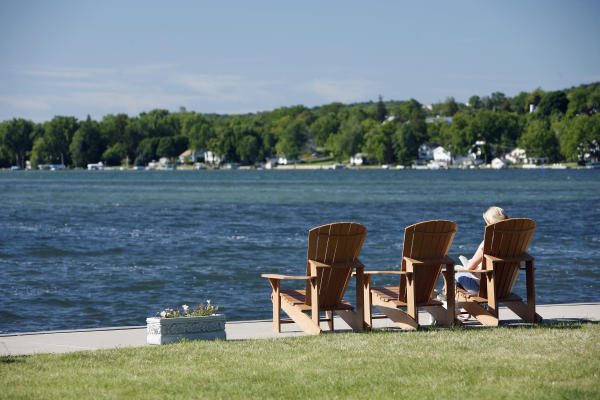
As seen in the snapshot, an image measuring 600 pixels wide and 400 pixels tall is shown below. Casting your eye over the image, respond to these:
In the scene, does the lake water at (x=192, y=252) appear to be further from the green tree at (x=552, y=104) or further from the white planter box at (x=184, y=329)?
the green tree at (x=552, y=104)

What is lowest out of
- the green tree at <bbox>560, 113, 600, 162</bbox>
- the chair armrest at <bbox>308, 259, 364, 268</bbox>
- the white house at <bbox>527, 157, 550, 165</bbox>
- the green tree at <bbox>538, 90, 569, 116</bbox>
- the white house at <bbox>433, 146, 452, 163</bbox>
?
the white house at <bbox>527, 157, 550, 165</bbox>

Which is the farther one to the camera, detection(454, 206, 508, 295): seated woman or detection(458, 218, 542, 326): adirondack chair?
detection(454, 206, 508, 295): seated woman

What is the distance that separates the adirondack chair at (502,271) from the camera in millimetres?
8820

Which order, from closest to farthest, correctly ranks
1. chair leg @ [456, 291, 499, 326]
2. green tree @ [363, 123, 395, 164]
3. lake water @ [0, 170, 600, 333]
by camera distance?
1. chair leg @ [456, 291, 499, 326]
2. lake water @ [0, 170, 600, 333]
3. green tree @ [363, 123, 395, 164]

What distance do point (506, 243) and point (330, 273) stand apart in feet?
6.62

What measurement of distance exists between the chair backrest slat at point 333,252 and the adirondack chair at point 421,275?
20.3 inches

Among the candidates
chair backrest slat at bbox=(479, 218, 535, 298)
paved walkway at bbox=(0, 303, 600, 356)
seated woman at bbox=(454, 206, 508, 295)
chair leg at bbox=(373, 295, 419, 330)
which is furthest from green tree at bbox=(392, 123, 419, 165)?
chair leg at bbox=(373, 295, 419, 330)

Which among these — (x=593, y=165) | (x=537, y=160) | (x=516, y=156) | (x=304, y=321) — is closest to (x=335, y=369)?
(x=304, y=321)

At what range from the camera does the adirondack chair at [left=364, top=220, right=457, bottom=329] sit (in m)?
8.66

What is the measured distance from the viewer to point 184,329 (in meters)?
8.35

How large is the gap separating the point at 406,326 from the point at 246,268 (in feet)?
44.7

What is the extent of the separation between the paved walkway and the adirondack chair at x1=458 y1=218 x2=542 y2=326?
0.32 meters

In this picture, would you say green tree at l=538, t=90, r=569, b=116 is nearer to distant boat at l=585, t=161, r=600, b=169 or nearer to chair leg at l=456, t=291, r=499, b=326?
distant boat at l=585, t=161, r=600, b=169

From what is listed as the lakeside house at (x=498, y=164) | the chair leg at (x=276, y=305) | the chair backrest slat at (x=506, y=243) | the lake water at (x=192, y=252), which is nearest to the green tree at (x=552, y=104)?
the lakeside house at (x=498, y=164)
